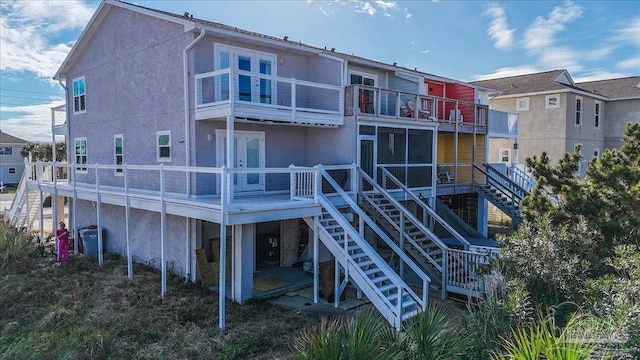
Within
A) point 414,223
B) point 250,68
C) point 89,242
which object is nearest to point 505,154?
point 414,223

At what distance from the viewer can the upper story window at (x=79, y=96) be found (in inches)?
742

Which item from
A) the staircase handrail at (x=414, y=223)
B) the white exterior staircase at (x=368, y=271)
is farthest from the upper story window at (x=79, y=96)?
the staircase handrail at (x=414, y=223)

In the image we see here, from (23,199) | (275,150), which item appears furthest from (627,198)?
(23,199)

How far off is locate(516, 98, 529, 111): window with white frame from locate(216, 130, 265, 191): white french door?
2243 cm

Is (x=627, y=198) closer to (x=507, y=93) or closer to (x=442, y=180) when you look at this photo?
(x=442, y=180)

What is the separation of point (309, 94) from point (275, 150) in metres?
2.49

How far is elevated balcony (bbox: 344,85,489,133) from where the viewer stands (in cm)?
1441

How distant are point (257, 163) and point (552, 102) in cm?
2292

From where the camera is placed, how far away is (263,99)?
47.5ft

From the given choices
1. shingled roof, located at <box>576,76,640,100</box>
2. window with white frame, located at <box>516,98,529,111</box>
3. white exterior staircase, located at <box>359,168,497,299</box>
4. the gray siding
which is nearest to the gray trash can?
the gray siding

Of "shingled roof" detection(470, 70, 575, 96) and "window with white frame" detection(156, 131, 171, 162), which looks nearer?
"window with white frame" detection(156, 131, 171, 162)

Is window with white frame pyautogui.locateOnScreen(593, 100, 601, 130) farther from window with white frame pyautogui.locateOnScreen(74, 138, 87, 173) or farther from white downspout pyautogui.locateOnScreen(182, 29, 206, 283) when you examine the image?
window with white frame pyautogui.locateOnScreen(74, 138, 87, 173)

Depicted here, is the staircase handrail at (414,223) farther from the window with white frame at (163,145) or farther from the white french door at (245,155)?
the window with white frame at (163,145)

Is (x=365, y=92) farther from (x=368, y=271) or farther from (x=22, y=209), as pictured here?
(x=22, y=209)
